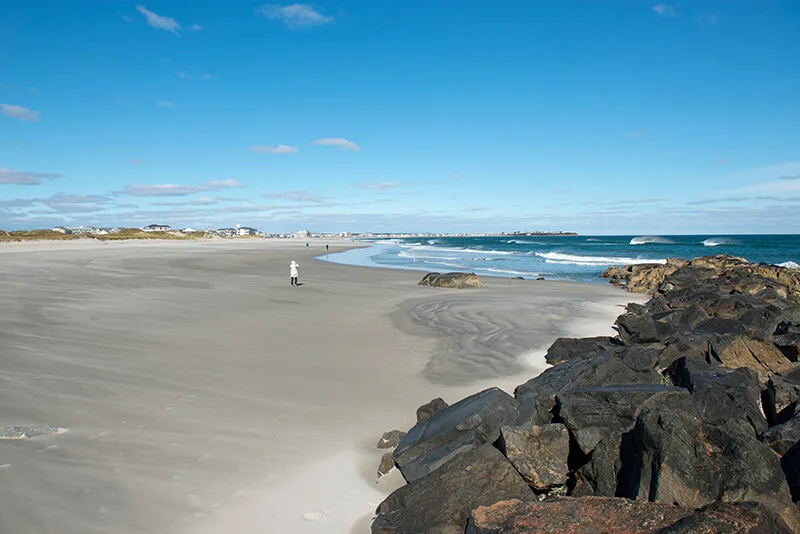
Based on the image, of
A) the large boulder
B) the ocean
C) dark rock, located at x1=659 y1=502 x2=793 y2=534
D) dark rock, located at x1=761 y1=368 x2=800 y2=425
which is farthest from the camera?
the ocean

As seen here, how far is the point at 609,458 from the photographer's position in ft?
15.0

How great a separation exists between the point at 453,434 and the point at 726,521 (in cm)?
258

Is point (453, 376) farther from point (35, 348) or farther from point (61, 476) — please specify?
point (35, 348)

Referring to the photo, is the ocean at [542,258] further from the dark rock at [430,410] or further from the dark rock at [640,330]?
the dark rock at [430,410]

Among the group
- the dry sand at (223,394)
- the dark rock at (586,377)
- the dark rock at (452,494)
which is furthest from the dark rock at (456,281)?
the dark rock at (452,494)

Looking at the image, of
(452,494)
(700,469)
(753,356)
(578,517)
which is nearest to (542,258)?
(753,356)

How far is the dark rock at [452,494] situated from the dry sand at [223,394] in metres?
0.51

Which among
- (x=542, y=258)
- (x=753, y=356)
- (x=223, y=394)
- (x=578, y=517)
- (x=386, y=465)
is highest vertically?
(x=578, y=517)

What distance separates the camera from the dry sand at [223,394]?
4727mm

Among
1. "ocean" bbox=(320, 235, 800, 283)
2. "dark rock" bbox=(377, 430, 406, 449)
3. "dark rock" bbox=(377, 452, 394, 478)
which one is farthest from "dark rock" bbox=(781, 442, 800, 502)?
"ocean" bbox=(320, 235, 800, 283)

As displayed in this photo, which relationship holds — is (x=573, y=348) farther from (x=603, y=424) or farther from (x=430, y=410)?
(x=603, y=424)

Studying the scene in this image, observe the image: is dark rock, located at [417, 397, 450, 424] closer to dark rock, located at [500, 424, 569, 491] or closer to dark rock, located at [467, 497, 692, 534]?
dark rock, located at [500, 424, 569, 491]

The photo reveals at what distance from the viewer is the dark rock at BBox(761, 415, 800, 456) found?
4.68 metres

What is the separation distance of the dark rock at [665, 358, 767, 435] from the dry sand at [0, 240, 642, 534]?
328 cm
